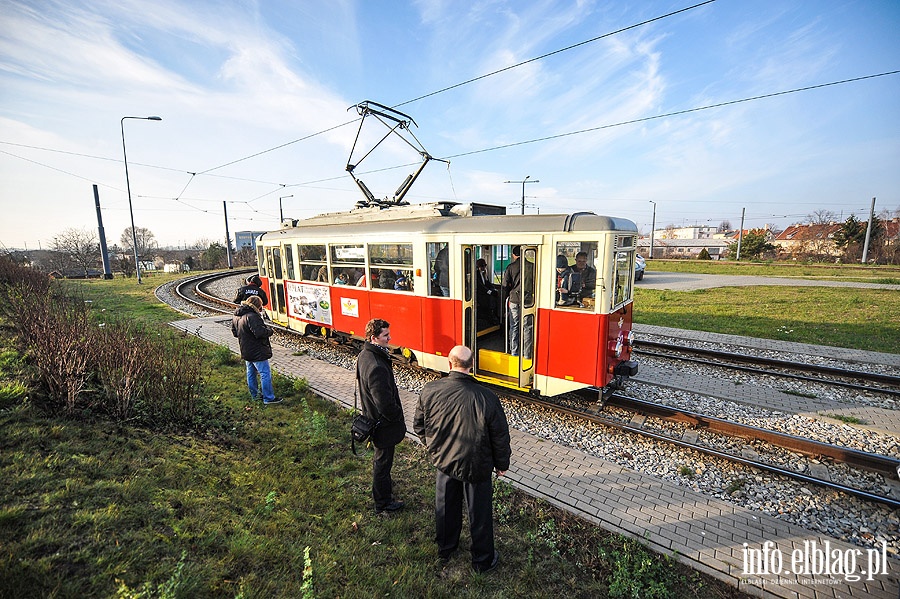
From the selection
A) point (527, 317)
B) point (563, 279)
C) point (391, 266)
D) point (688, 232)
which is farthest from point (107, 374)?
point (688, 232)

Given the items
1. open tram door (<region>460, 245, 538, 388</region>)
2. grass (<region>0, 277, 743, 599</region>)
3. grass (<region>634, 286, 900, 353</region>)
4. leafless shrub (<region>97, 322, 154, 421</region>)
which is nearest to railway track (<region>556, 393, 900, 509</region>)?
open tram door (<region>460, 245, 538, 388</region>)

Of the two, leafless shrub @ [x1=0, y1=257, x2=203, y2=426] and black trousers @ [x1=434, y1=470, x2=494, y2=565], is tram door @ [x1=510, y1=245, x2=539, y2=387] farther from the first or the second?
leafless shrub @ [x1=0, y1=257, x2=203, y2=426]

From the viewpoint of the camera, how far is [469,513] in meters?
3.15

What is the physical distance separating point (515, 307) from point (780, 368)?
6773mm

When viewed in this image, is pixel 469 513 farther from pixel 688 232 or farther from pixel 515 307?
pixel 688 232

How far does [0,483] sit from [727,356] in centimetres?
1155

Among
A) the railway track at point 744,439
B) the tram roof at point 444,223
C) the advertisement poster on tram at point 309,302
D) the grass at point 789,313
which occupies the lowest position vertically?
the railway track at point 744,439

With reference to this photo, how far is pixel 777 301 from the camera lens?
16.3 m

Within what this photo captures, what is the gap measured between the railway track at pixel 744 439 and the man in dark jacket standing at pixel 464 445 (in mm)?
3431

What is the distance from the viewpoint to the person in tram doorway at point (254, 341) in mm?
6223

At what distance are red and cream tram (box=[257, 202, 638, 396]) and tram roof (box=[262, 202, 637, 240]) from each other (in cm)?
2

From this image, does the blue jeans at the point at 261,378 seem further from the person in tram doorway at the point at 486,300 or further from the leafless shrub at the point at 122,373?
the person in tram doorway at the point at 486,300

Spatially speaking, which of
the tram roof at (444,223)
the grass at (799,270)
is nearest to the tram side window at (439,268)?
the tram roof at (444,223)

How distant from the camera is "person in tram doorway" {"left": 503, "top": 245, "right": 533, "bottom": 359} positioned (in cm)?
618
